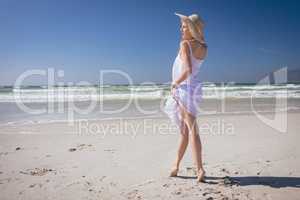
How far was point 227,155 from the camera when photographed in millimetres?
4785

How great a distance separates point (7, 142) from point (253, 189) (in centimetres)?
457

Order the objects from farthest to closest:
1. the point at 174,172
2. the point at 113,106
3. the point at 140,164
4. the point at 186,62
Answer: the point at 113,106
the point at 140,164
the point at 174,172
the point at 186,62

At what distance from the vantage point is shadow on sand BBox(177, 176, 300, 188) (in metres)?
3.46

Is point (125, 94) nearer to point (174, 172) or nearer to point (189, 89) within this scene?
point (174, 172)

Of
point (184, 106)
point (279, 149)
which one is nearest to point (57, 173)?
point (184, 106)

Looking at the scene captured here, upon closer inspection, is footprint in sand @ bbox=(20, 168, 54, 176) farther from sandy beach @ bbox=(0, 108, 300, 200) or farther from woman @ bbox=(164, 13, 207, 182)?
woman @ bbox=(164, 13, 207, 182)

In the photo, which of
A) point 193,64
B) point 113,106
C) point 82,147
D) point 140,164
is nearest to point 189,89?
point 193,64

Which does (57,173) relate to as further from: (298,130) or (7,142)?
Answer: (298,130)

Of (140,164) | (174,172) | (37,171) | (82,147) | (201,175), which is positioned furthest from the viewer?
(82,147)

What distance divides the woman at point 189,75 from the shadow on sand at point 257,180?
220 mm

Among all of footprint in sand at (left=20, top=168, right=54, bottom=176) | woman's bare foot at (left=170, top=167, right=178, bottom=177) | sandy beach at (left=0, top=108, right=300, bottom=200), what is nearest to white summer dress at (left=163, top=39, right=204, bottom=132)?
woman's bare foot at (left=170, top=167, right=178, bottom=177)

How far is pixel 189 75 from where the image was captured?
3359 millimetres

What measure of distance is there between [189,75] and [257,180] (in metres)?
1.39

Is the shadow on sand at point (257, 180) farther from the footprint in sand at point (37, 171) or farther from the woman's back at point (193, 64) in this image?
the footprint in sand at point (37, 171)
